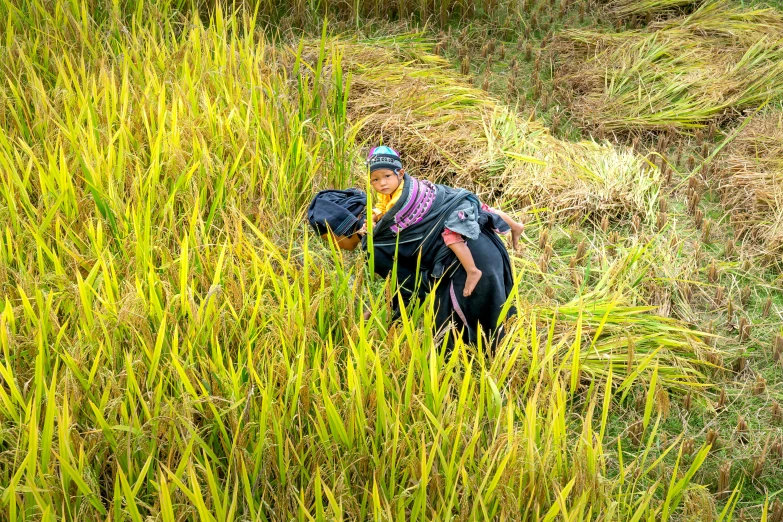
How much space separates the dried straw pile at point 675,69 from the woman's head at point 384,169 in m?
2.28

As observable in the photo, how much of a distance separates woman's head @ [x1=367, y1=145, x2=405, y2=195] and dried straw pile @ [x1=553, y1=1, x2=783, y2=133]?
228 centimetres

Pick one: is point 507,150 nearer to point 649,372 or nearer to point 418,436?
point 649,372

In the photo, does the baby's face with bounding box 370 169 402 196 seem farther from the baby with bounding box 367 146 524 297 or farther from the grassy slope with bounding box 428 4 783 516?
the grassy slope with bounding box 428 4 783 516

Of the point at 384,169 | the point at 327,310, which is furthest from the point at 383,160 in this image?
the point at 327,310

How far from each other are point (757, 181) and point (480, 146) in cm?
129

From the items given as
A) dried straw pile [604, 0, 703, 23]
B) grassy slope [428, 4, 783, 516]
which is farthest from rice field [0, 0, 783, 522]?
dried straw pile [604, 0, 703, 23]

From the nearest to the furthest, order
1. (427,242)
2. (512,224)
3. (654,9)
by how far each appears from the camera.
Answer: (427,242)
(512,224)
(654,9)

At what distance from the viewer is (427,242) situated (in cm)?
241

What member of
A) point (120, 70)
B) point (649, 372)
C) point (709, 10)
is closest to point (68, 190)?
point (120, 70)

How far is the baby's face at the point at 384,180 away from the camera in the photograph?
2.32 m

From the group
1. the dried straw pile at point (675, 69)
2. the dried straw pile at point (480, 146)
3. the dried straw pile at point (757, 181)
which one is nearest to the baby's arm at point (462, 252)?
the dried straw pile at point (480, 146)

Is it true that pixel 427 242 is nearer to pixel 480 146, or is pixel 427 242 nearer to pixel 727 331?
pixel 727 331

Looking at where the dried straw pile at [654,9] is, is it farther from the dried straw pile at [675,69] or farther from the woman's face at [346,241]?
the woman's face at [346,241]

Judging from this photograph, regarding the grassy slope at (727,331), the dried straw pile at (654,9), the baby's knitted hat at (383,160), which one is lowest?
the grassy slope at (727,331)
